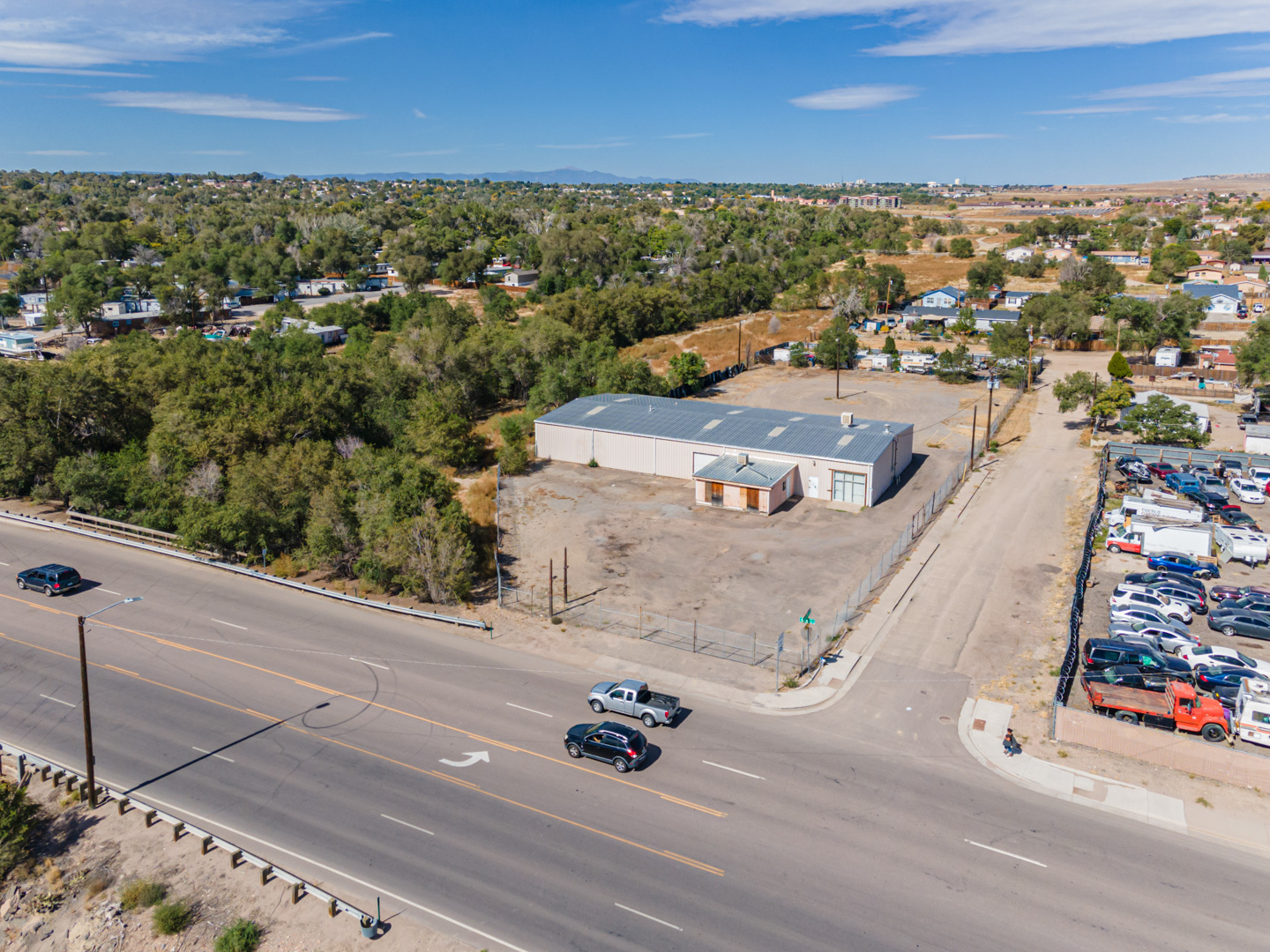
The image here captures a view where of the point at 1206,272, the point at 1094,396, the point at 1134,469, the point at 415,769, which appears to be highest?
the point at 1206,272

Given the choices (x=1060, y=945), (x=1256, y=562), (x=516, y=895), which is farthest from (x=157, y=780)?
(x=1256, y=562)

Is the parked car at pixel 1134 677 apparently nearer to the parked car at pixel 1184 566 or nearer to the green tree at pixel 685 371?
the parked car at pixel 1184 566

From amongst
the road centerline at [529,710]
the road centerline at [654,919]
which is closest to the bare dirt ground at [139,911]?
the road centerline at [654,919]

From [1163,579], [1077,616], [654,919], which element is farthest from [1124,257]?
[654,919]

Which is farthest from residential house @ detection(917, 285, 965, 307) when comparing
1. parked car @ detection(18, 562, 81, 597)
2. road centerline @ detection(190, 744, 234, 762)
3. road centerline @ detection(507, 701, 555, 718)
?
road centerline @ detection(190, 744, 234, 762)

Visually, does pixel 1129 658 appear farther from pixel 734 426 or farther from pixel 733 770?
pixel 734 426

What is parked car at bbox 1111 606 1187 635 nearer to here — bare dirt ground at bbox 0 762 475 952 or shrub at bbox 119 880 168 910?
bare dirt ground at bbox 0 762 475 952

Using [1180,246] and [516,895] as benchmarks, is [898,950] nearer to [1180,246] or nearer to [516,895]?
[516,895]
